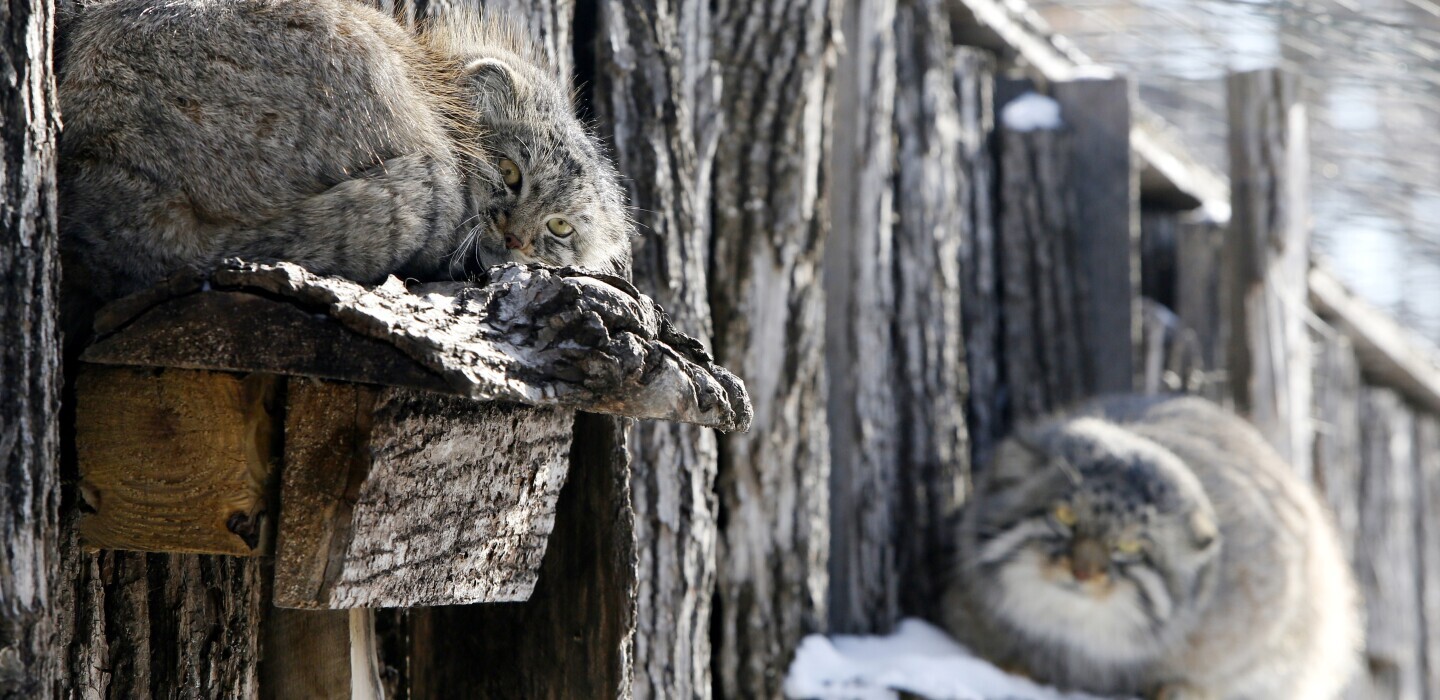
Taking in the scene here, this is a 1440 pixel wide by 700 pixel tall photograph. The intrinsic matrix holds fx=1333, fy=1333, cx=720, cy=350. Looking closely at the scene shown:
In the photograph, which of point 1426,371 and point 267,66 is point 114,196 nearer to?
point 267,66

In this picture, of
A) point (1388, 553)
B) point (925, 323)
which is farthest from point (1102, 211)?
point (1388, 553)


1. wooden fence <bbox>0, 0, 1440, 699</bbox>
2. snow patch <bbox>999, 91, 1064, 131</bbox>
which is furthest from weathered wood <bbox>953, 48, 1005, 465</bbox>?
snow patch <bbox>999, 91, 1064, 131</bbox>

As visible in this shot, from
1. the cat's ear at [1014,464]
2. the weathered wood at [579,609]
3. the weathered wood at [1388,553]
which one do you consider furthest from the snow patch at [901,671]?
the weathered wood at [1388,553]

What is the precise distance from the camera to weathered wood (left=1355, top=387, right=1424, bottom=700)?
6.79 metres

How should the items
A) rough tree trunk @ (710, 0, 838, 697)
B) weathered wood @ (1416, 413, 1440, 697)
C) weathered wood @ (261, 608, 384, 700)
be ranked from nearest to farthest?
weathered wood @ (261, 608, 384, 700) < rough tree trunk @ (710, 0, 838, 697) < weathered wood @ (1416, 413, 1440, 697)

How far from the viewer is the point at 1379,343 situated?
6.99 m

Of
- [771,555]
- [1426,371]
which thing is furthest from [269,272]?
[1426,371]

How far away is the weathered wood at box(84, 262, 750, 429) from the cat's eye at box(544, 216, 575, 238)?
0.25m

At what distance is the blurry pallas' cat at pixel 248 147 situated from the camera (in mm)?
1652

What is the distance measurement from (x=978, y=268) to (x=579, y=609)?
3.06 meters

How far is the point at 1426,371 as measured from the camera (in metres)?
7.28

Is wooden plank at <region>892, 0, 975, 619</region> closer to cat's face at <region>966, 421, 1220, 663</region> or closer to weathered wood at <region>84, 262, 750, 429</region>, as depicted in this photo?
cat's face at <region>966, 421, 1220, 663</region>

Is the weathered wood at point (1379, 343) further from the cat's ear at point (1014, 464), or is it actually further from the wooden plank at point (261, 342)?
the wooden plank at point (261, 342)

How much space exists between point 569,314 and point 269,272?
0.35 metres
